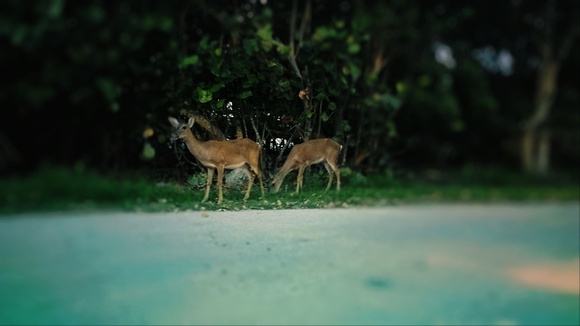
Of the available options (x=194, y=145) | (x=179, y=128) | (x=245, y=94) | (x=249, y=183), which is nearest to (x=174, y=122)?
(x=179, y=128)

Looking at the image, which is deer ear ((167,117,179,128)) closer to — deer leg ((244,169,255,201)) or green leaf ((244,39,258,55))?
deer leg ((244,169,255,201))

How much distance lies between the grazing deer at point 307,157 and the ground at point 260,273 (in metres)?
0.18

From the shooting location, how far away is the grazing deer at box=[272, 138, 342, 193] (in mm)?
3045

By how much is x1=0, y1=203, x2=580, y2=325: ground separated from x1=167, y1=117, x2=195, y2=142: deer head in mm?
407

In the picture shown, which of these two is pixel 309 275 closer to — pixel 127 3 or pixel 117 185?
pixel 117 185

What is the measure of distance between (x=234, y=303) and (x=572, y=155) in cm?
730

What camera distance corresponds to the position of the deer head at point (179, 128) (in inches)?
121

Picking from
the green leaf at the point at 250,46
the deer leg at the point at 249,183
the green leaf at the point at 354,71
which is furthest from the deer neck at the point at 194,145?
the green leaf at the point at 354,71

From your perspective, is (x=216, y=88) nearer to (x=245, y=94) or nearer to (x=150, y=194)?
(x=245, y=94)

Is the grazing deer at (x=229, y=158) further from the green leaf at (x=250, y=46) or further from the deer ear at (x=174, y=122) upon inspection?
the green leaf at (x=250, y=46)

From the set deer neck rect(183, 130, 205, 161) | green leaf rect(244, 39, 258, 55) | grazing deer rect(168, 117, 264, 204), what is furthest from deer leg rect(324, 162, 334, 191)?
green leaf rect(244, 39, 258, 55)

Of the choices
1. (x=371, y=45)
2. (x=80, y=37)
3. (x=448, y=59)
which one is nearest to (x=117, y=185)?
(x=80, y=37)

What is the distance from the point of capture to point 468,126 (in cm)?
808

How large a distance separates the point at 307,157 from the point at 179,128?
0.67 meters
